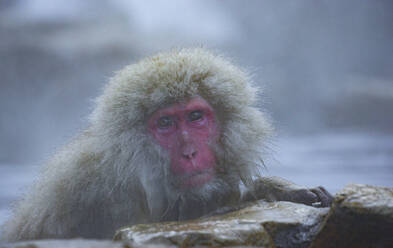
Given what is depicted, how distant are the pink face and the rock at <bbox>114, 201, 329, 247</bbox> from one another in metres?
0.37

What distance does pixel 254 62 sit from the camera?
5.78m

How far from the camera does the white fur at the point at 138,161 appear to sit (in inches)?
118

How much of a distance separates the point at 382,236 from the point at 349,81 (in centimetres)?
389

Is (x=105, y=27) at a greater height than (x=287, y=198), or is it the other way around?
(x=105, y=27)

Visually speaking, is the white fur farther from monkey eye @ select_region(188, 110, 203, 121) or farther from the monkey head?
monkey eye @ select_region(188, 110, 203, 121)

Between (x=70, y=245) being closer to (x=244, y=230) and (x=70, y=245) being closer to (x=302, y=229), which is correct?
(x=244, y=230)

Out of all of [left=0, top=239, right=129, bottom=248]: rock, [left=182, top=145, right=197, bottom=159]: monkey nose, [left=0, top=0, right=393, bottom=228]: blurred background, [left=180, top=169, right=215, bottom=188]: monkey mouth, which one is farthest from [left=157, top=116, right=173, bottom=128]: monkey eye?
[left=0, top=0, right=393, bottom=228]: blurred background

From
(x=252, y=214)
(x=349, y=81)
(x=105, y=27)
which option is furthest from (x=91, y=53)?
(x=252, y=214)

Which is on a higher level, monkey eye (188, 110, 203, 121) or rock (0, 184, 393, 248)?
monkey eye (188, 110, 203, 121)

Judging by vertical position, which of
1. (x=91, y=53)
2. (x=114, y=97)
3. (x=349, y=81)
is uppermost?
(x=91, y=53)

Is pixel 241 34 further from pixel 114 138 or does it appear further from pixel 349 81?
pixel 114 138

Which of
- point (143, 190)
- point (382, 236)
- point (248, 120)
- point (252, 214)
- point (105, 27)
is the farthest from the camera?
point (105, 27)

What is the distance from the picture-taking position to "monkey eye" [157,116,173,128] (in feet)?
10.0

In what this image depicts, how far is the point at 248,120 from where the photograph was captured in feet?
10.9
